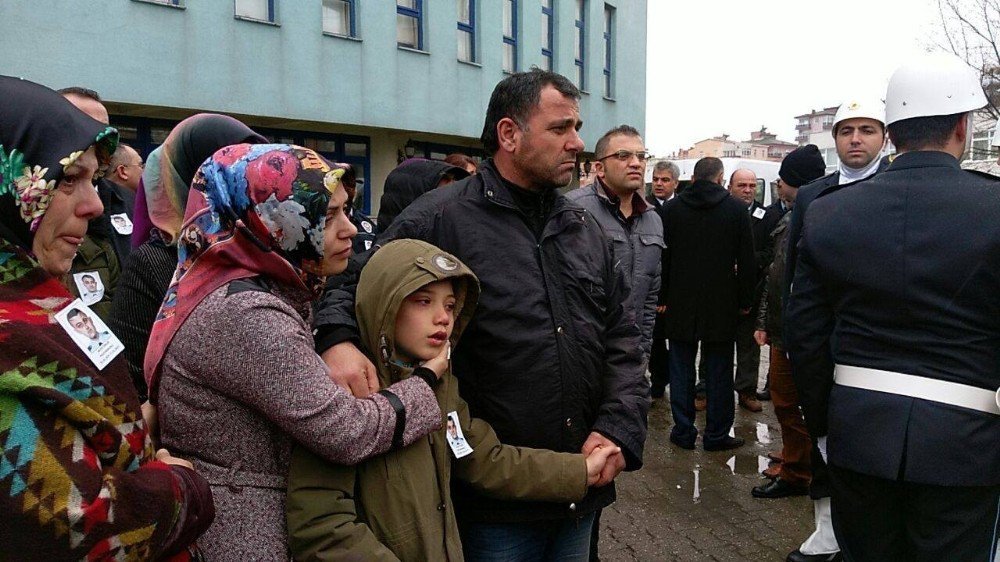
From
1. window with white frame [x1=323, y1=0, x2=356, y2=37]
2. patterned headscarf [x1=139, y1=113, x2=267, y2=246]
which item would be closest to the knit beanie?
patterned headscarf [x1=139, y1=113, x2=267, y2=246]

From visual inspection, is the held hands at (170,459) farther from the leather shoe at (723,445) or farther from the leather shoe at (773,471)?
the leather shoe at (723,445)

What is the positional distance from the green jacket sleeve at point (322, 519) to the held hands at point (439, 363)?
1.18 ft

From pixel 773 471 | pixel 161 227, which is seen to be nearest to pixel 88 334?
pixel 161 227

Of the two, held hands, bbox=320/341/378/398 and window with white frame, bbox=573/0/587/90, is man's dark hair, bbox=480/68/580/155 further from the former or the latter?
window with white frame, bbox=573/0/587/90

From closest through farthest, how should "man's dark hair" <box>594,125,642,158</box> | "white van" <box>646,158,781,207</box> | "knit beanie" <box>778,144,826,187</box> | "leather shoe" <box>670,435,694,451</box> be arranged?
"man's dark hair" <box>594,125,642,158</box>, "knit beanie" <box>778,144,826,187</box>, "leather shoe" <box>670,435,694,451</box>, "white van" <box>646,158,781,207</box>

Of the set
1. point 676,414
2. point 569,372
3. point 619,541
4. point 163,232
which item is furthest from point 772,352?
point 163,232

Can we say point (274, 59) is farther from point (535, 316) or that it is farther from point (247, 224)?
point (247, 224)

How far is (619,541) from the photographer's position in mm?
3869

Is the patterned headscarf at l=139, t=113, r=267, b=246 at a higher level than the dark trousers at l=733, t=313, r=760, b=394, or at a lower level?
higher

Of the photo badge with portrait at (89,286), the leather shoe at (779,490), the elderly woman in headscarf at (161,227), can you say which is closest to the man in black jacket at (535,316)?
the elderly woman in headscarf at (161,227)

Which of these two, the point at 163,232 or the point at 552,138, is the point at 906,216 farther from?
the point at 163,232

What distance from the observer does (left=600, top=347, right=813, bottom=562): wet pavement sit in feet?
12.3

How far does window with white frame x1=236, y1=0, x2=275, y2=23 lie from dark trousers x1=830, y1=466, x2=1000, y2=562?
1202 centimetres

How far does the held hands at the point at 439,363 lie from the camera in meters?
1.82
